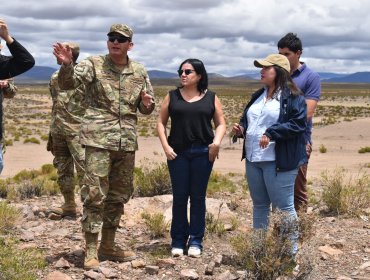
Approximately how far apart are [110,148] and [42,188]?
170 inches

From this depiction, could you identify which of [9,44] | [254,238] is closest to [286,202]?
[254,238]

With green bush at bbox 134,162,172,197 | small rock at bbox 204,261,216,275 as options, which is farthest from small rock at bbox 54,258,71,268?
green bush at bbox 134,162,172,197

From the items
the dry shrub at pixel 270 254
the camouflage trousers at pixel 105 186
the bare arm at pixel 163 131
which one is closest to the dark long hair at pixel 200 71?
the bare arm at pixel 163 131

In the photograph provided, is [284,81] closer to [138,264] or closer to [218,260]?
[218,260]

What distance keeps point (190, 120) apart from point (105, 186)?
946mm

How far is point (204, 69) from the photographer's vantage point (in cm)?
490

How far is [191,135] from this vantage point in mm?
4801

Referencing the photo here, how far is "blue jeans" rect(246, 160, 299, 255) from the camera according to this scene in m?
4.42

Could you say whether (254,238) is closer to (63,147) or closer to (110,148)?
(110,148)

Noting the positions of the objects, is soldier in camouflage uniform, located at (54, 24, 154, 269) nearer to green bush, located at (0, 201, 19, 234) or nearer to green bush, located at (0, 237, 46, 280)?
green bush, located at (0, 237, 46, 280)

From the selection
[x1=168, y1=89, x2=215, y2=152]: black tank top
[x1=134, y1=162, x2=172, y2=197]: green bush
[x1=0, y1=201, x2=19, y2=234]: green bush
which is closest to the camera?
[x1=168, y1=89, x2=215, y2=152]: black tank top

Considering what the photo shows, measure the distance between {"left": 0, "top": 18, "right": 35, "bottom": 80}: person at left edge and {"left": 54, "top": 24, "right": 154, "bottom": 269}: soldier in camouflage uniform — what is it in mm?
518

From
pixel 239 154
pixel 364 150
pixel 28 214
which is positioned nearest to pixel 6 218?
pixel 28 214

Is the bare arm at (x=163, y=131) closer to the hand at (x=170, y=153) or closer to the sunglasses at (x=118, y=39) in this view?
the hand at (x=170, y=153)
